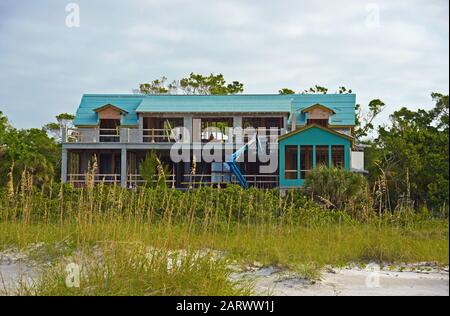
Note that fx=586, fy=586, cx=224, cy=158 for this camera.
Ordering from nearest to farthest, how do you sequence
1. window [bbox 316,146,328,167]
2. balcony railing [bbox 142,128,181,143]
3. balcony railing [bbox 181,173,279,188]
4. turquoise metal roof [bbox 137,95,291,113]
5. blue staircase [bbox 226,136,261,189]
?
1. blue staircase [bbox 226,136,261,189]
2. balcony railing [bbox 181,173,279,188]
3. window [bbox 316,146,328,167]
4. balcony railing [bbox 142,128,181,143]
5. turquoise metal roof [bbox 137,95,291,113]

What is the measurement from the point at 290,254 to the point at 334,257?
704mm

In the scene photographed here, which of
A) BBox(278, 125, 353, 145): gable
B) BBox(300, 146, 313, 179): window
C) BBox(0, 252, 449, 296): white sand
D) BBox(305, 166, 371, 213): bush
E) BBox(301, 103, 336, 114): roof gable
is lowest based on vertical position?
BBox(0, 252, 449, 296): white sand

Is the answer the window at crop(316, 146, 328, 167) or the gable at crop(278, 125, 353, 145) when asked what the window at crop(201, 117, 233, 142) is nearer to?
the gable at crop(278, 125, 353, 145)

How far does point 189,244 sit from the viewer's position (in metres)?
6.91

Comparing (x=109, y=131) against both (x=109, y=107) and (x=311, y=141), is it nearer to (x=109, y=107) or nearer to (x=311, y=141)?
(x=109, y=107)

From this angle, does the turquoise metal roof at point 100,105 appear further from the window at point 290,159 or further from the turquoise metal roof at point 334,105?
the turquoise metal roof at point 334,105

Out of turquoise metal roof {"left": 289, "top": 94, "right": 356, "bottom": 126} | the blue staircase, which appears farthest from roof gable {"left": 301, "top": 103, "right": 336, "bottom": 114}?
the blue staircase

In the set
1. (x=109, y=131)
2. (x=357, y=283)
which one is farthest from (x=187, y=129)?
(x=357, y=283)

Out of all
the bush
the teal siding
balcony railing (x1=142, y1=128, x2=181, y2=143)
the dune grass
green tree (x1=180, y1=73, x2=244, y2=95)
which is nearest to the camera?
the dune grass

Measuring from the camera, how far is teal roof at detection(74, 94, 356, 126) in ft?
97.2

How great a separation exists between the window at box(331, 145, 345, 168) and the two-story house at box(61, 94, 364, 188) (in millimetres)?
47

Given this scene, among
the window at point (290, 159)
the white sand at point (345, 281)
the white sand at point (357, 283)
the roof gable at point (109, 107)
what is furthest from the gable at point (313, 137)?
the white sand at point (357, 283)

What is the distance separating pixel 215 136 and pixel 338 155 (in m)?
6.31
